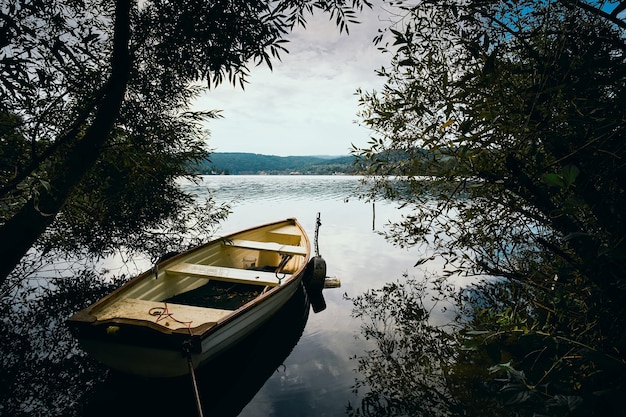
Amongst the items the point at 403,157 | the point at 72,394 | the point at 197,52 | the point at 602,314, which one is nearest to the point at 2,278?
the point at 72,394

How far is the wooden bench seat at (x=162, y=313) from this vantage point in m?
4.37

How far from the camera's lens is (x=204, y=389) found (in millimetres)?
5105

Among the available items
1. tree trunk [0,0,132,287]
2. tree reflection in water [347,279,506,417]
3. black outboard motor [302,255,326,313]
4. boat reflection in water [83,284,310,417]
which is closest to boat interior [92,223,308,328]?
black outboard motor [302,255,326,313]

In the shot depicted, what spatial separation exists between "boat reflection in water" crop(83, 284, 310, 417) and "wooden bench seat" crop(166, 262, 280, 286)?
1.12 m

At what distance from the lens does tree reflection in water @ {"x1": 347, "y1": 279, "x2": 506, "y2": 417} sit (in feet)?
14.3

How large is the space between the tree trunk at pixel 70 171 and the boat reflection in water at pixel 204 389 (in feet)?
8.23

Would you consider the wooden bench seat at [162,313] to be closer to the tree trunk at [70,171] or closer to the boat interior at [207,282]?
the boat interior at [207,282]

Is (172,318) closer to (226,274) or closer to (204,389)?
(204,389)

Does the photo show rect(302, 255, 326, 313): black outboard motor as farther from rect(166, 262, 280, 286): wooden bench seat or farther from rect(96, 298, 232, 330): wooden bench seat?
rect(96, 298, 232, 330): wooden bench seat

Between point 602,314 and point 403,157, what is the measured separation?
11.2 ft

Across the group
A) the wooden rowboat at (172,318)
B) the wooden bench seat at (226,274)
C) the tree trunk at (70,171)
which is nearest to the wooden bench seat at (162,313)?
the wooden rowboat at (172,318)

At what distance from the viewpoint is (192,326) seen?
429cm

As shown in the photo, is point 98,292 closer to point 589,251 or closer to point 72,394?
point 72,394

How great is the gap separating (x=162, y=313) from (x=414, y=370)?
4498 mm
